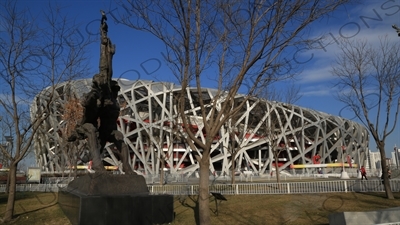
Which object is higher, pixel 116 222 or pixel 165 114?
Result: pixel 165 114

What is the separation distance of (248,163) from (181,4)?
51.0m

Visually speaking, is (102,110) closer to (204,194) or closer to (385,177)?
(204,194)

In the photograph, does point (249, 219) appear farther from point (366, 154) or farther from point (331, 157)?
point (366, 154)

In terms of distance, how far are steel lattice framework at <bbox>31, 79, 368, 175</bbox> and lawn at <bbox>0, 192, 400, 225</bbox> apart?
82.9 feet

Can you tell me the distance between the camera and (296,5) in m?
9.42

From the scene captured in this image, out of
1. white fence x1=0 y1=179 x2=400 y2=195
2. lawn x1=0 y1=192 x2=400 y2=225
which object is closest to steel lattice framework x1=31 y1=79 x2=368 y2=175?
white fence x1=0 y1=179 x2=400 y2=195

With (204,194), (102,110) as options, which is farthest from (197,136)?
(102,110)

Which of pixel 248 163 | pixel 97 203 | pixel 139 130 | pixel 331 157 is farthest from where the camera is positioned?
pixel 331 157

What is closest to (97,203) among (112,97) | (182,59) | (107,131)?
(107,131)

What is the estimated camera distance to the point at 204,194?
10.1 metres

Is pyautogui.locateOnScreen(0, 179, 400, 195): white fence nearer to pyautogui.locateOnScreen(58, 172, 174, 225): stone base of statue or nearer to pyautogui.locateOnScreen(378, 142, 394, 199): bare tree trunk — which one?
pyautogui.locateOnScreen(378, 142, 394, 199): bare tree trunk

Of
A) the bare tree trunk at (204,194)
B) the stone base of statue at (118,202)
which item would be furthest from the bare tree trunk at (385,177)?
the stone base of statue at (118,202)

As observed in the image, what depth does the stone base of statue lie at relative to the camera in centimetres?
717

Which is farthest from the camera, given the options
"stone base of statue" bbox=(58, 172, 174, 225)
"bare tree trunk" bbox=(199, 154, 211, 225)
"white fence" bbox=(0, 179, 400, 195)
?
"white fence" bbox=(0, 179, 400, 195)
